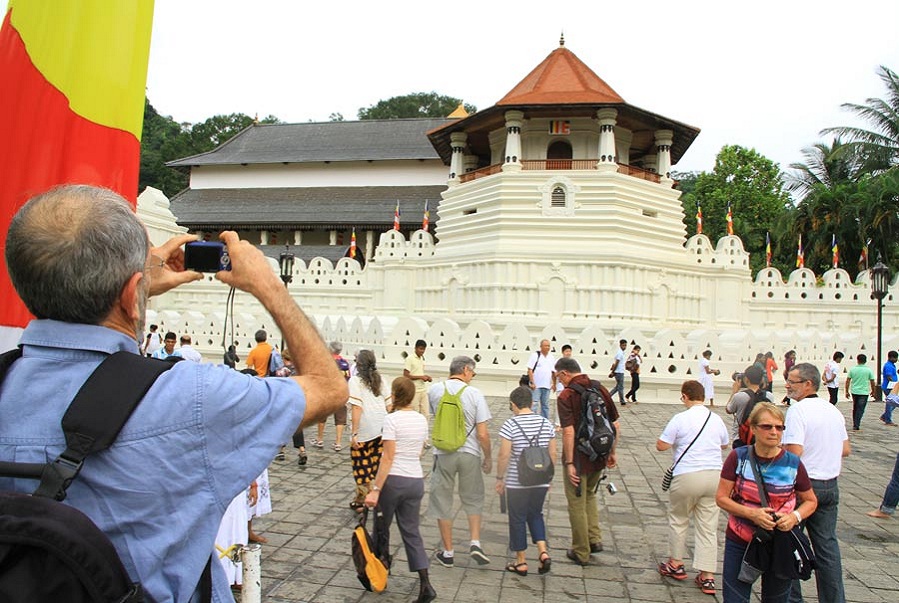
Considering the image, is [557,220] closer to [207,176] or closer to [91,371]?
[91,371]

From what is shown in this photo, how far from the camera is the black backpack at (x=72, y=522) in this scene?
1.22 m

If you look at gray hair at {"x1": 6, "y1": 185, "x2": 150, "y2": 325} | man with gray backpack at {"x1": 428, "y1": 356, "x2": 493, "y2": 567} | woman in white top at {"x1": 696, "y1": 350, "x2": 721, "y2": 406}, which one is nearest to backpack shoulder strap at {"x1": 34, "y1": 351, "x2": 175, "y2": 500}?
gray hair at {"x1": 6, "y1": 185, "x2": 150, "y2": 325}

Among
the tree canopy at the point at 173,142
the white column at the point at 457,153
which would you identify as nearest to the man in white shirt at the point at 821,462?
the white column at the point at 457,153

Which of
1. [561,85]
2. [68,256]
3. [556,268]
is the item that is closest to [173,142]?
[561,85]

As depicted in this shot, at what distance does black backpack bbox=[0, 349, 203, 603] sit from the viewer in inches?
48.1

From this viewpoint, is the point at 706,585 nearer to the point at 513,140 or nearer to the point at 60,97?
the point at 60,97

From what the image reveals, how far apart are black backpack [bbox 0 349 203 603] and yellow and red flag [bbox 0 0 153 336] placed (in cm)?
157

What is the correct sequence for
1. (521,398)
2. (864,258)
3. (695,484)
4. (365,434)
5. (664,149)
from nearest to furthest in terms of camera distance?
(695,484) → (521,398) → (365,434) → (664,149) → (864,258)

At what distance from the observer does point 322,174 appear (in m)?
40.8

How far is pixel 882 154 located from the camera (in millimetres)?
30531

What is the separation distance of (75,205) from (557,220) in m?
→ 23.8

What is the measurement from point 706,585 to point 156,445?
4891 millimetres

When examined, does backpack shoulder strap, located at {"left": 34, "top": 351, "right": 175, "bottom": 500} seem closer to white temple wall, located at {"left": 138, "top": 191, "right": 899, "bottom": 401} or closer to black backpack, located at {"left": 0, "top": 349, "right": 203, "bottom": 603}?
black backpack, located at {"left": 0, "top": 349, "right": 203, "bottom": 603}

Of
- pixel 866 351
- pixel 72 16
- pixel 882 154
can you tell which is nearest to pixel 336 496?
pixel 72 16
